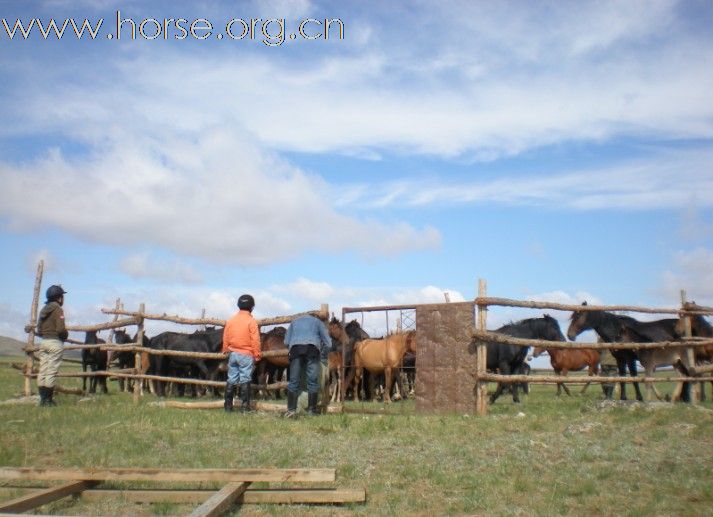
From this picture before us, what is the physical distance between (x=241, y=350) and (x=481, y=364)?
12.4 ft

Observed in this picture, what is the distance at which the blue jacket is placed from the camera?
11.2 metres

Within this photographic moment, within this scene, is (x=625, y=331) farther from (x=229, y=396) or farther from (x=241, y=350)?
(x=229, y=396)

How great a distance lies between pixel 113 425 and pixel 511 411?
20.2ft

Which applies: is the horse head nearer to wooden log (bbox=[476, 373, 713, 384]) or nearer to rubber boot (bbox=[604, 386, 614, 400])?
rubber boot (bbox=[604, 386, 614, 400])

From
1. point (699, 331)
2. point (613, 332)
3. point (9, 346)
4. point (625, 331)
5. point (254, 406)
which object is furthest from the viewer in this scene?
point (9, 346)

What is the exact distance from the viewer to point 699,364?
14.6m

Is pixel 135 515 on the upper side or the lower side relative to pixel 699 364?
lower

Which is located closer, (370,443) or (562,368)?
(370,443)

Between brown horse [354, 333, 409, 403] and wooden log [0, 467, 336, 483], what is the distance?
10.3 meters

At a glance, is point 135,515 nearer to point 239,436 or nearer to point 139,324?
point 239,436

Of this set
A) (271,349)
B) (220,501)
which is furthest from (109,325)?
(220,501)

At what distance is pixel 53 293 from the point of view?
12.6 metres

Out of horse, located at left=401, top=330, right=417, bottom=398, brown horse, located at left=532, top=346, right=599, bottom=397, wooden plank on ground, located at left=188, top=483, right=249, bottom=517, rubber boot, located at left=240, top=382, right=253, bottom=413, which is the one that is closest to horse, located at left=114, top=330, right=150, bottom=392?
horse, located at left=401, top=330, right=417, bottom=398

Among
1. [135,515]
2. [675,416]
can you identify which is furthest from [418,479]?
[675,416]
